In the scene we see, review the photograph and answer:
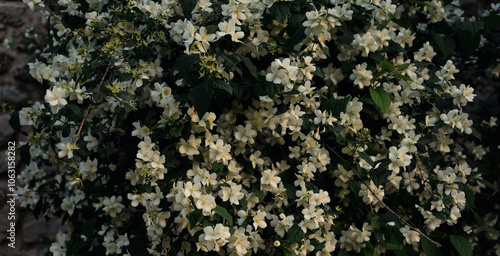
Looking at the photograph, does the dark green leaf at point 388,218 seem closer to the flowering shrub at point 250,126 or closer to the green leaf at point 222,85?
the flowering shrub at point 250,126

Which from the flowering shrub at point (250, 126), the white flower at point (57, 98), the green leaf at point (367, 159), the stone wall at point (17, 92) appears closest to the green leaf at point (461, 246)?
the flowering shrub at point (250, 126)

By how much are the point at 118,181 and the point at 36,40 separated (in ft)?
5.44

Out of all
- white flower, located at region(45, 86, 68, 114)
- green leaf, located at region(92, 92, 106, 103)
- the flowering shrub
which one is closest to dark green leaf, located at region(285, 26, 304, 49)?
the flowering shrub

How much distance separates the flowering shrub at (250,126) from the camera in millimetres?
1612

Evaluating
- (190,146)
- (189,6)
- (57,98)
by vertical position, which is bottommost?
(190,146)

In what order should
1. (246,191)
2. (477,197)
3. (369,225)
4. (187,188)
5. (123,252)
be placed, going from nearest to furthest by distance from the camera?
(187,188), (246,191), (369,225), (123,252), (477,197)

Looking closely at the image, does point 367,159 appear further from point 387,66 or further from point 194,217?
point 194,217

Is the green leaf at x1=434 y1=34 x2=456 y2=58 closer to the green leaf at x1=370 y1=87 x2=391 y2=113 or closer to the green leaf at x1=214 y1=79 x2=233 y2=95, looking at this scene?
the green leaf at x1=370 y1=87 x2=391 y2=113

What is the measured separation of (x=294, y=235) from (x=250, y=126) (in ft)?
1.43

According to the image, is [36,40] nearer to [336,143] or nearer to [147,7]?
[147,7]

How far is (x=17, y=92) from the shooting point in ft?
9.74

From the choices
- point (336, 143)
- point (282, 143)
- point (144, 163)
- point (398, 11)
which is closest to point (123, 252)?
point (144, 163)

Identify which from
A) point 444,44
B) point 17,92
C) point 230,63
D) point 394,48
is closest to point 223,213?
point 230,63

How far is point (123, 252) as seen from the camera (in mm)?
1974
